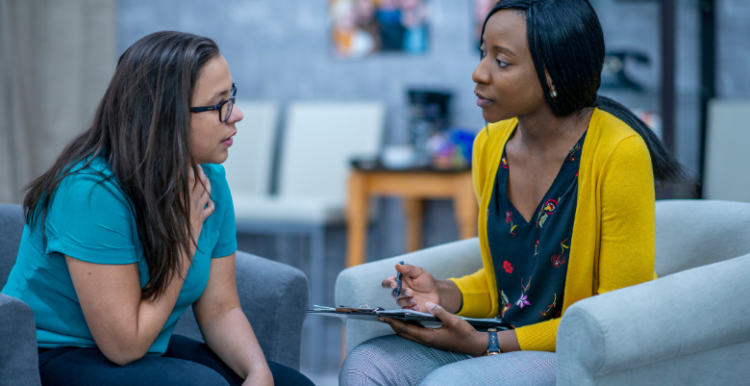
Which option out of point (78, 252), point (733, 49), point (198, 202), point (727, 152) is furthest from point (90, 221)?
point (733, 49)

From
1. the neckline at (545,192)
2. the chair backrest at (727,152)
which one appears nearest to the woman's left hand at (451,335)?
the neckline at (545,192)

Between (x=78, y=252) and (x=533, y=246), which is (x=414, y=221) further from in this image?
(x=78, y=252)

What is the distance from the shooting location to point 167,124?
1.03 metres

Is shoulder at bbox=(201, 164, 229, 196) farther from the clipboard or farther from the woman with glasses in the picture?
the clipboard

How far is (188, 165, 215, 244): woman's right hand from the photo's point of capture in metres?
1.10

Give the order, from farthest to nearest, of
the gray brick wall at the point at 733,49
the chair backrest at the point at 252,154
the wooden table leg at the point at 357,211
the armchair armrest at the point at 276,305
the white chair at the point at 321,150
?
the chair backrest at the point at 252,154 < the white chair at the point at 321,150 < the gray brick wall at the point at 733,49 < the wooden table leg at the point at 357,211 < the armchair armrest at the point at 276,305

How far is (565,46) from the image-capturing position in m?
1.04

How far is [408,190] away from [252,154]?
0.96 m

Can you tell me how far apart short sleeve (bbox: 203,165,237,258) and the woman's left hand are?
0.32 metres

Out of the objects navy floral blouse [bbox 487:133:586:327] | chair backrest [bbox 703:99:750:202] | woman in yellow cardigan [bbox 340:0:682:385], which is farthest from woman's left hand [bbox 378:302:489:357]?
chair backrest [bbox 703:99:750:202]

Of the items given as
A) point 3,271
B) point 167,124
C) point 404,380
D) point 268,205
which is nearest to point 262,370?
point 404,380

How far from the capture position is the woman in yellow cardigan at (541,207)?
104cm

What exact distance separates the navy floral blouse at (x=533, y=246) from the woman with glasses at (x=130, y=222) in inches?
18.9

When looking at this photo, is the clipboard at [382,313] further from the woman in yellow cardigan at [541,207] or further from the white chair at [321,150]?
the white chair at [321,150]
